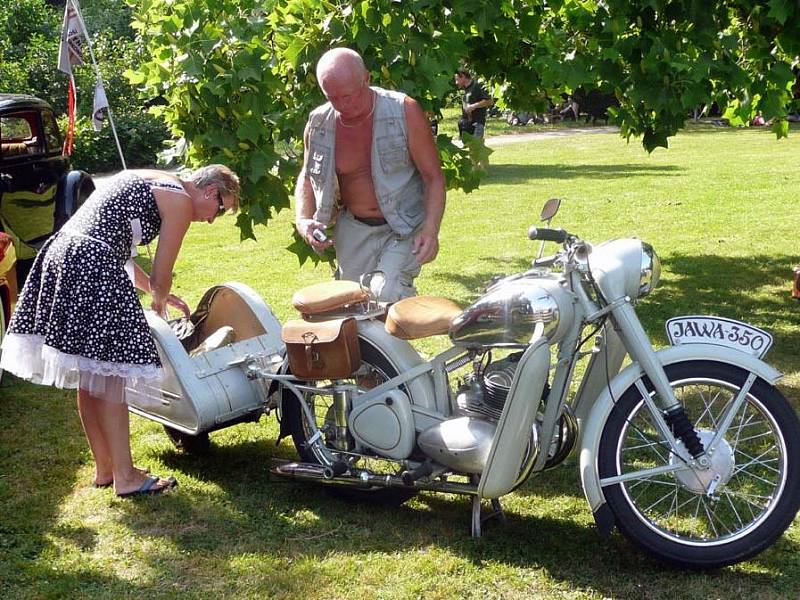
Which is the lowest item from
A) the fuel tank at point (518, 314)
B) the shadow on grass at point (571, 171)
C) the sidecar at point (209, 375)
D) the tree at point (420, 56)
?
the shadow on grass at point (571, 171)

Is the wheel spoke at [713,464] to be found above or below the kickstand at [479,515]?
above

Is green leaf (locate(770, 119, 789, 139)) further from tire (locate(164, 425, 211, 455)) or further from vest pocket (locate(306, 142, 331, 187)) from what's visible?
tire (locate(164, 425, 211, 455))

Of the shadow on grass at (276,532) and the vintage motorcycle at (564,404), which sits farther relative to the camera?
the shadow on grass at (276,532)

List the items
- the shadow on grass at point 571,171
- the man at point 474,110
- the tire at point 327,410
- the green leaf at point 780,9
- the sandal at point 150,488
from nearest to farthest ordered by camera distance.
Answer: the tire at point 327,410
the sandal at point 150,488
the green leaf at point 780,9
the man at point 474,110
the shadow on grass at point 571,171

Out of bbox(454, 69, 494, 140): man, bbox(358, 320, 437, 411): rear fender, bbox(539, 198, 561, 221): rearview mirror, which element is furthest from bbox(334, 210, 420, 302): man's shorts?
bbox(454, 69, 494, 140): man

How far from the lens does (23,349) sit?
4492 millimetres

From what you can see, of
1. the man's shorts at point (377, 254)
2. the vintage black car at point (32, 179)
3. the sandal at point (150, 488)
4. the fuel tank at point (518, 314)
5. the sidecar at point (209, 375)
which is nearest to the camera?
the fuel tank at point (518, 314)

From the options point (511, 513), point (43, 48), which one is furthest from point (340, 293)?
point (43, 48)

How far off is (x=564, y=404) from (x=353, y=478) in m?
0.95

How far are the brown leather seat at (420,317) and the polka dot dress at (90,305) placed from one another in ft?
3.62

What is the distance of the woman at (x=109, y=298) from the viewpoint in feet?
14.4

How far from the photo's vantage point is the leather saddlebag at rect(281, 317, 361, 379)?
165 inches

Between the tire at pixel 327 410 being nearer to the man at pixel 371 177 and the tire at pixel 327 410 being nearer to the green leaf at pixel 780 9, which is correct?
the man at pixel 371 177

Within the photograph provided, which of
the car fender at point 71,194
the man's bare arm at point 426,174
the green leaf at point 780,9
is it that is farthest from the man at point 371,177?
the car fender at point 71,194
